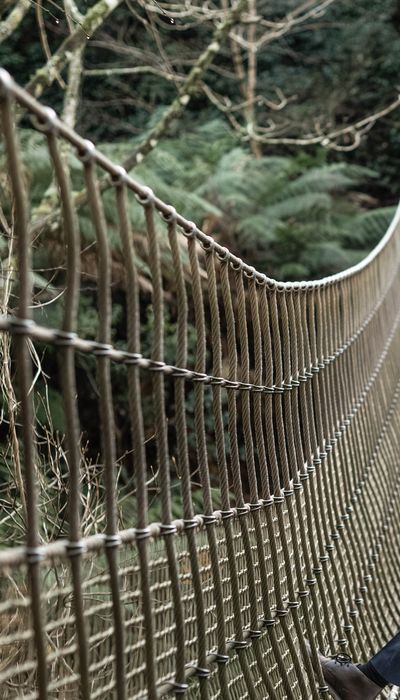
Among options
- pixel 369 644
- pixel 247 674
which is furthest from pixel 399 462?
pixel 247 674

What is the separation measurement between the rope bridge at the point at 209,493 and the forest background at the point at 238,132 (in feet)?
8.18

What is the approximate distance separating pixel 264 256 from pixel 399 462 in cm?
567

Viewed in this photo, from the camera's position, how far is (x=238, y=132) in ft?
29.5

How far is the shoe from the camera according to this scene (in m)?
2.07

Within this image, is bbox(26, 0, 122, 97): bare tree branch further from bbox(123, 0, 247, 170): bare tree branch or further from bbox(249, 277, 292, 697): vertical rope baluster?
bbox(249, 277, 292, 697): vertical rope baluster

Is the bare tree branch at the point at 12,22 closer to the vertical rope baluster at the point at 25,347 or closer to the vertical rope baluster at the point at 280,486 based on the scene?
the vertical rope baluster at the point at 280,486

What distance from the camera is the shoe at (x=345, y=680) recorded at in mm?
2070

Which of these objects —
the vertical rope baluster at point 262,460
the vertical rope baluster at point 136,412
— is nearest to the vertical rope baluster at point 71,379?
the vertical rope baluster at point 136,412

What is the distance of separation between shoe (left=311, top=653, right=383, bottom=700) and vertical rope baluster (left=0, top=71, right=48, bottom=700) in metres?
1.22

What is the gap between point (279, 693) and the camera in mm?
1889

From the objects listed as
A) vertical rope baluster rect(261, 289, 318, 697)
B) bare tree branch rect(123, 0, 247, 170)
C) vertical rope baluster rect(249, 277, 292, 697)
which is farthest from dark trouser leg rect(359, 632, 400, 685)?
bare tree branch rect(123, 0, 247, 170)

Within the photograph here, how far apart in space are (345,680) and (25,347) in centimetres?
139

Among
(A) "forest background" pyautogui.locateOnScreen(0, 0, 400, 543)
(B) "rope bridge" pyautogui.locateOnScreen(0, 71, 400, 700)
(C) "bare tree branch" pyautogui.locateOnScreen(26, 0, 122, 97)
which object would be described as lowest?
(B) "rope bridge" pyautogui.locateOnScreen(0, 71, 400, 700)

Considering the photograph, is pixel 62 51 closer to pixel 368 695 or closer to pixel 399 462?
pixel 399 462
